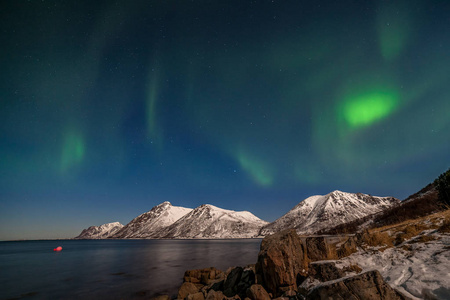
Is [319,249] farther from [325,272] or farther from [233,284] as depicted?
[233,284]

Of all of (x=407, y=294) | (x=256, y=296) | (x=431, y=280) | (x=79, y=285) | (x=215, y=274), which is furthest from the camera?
(x=79, y=285)

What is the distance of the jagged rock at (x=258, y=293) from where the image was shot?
40.9ft

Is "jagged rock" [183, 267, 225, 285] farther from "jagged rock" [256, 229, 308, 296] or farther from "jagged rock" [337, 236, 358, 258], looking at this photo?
"jagged rock" [337, 236, 358, 258]

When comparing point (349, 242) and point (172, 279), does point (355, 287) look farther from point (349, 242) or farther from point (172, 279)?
point (172, 279)

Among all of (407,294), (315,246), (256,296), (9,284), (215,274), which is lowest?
(9,284)

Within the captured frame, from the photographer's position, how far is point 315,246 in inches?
552

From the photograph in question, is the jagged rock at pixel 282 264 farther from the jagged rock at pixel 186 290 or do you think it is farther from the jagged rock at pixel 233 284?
the jagged rock at pixel 186 290

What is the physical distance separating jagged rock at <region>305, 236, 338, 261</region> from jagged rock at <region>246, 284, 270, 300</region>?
Answer: 3.76 metres

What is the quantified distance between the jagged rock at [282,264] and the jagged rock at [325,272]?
221 centimetres

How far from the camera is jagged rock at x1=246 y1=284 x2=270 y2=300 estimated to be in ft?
40.9

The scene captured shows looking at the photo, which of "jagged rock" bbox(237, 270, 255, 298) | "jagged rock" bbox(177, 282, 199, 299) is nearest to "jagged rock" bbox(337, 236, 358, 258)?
"jagged rock" bbox(237, 270, 255, 298)

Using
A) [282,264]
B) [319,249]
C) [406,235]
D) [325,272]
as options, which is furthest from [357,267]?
[406,235]

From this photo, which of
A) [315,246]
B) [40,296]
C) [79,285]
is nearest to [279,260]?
[315,246]

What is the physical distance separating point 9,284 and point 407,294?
5741 centimetres
